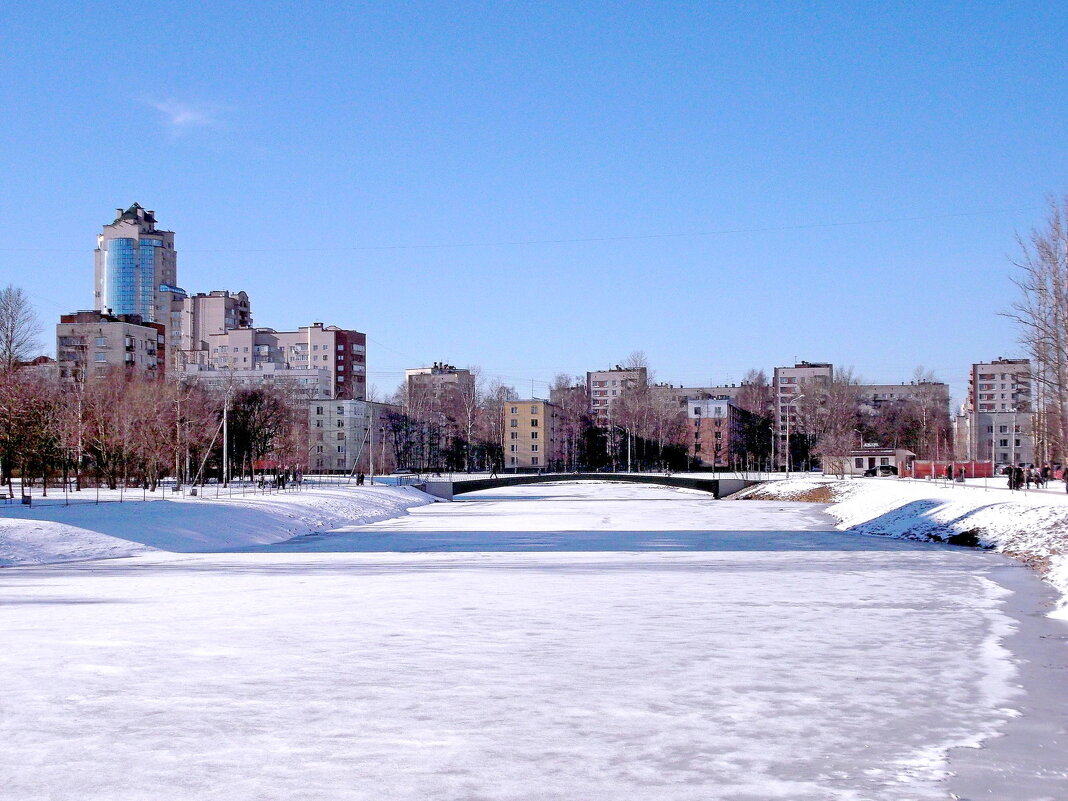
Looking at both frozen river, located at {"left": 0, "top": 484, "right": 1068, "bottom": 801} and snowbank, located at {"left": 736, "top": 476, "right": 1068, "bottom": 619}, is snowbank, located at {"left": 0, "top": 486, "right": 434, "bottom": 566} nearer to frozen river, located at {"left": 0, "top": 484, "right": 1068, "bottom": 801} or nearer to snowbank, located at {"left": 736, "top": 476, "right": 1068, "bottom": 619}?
frozen river, located at {"left": 0, "top": 484, "right": 1068, "bottom": 801}

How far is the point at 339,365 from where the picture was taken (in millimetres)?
179000

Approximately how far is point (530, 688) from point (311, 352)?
17520cm

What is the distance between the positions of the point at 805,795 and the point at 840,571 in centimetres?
1761

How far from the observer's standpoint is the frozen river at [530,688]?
7352mm

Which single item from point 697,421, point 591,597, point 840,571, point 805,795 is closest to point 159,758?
point 805,795

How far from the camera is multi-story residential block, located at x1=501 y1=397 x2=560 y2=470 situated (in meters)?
148

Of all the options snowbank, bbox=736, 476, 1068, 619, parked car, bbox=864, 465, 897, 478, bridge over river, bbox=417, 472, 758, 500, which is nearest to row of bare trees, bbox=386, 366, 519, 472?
bridge over river, bbox=417, 472, 758, 500

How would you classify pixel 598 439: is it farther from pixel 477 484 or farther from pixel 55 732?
pixel 55 732

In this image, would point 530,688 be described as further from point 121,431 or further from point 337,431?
point 337,431

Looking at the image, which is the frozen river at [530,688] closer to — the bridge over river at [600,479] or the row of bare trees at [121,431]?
the row of bare trees at [121,431]

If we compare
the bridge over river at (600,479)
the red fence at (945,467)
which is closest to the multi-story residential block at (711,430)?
the bridge over river at (600,479)

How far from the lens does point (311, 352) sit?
18100 centimetres

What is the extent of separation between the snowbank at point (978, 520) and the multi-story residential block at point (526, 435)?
92.7 m

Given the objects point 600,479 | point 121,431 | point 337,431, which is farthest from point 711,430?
point 121,431
